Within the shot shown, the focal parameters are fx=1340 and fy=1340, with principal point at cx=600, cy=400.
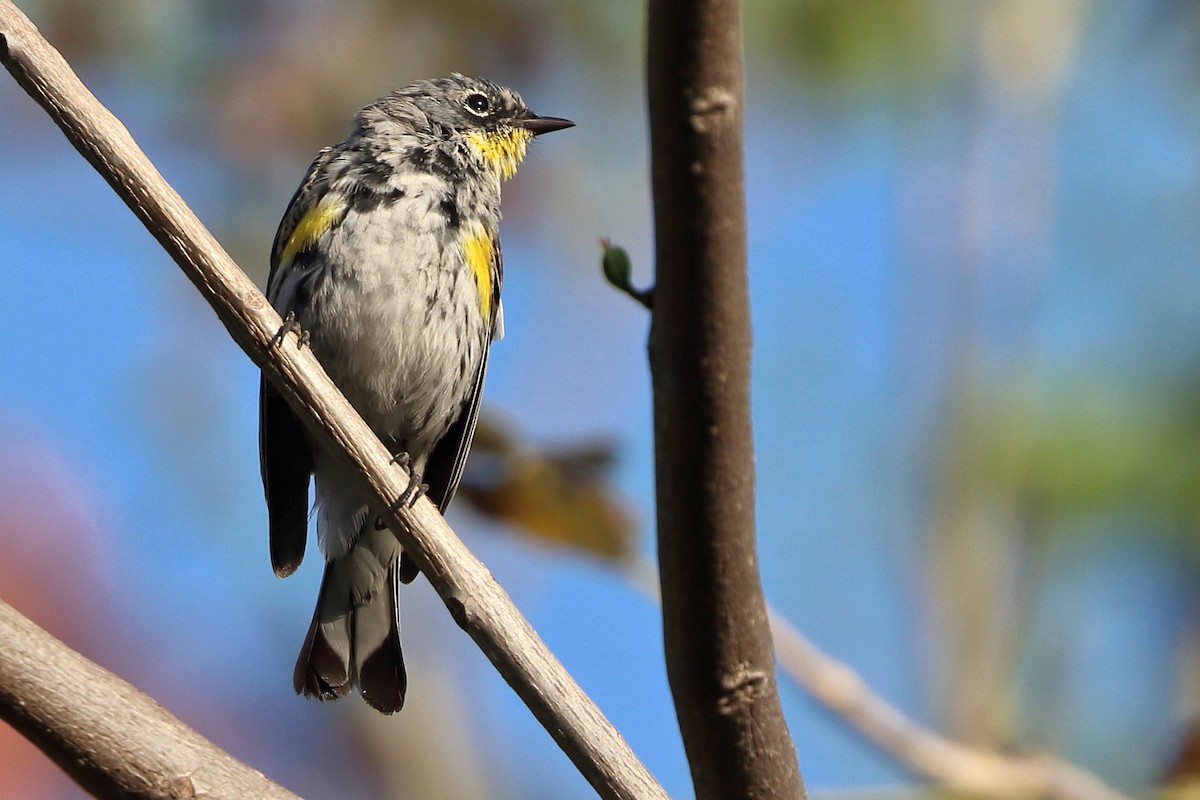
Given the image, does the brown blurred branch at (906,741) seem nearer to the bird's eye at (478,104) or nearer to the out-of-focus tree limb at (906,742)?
the out-of-focus tree limb at (906,742)

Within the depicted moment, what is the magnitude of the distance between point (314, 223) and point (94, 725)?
7.80 ft

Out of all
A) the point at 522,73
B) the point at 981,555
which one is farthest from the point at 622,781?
the point at 522,73

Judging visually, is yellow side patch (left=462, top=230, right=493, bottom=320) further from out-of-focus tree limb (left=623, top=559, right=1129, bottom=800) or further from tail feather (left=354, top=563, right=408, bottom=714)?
out-of-focus tree limb (left=623, top=559, right=1129, bottom=800)

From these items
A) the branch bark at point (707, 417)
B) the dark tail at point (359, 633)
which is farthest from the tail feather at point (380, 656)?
the branch bark at point (707, 417)

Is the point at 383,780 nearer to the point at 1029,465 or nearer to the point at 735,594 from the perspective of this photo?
the point at 1029,465

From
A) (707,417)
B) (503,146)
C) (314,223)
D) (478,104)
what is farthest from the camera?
(478,104)

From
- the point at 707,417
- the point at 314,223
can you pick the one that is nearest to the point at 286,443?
the point at 314,223

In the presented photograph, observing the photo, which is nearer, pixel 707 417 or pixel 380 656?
pixel 707 417

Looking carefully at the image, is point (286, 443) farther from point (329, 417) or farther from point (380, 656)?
point (329, 417)

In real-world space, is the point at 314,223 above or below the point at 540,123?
below

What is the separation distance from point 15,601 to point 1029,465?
421 cm

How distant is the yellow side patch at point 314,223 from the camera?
4121mm

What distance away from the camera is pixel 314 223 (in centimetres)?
414

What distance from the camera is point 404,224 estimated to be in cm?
416
